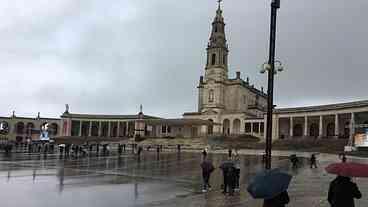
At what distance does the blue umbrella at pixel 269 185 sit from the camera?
21.7 feet

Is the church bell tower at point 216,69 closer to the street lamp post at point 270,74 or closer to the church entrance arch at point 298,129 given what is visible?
the church entrance arch at point 298,129

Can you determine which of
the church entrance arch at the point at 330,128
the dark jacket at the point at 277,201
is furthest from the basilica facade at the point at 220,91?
the dark jacket at the point at 277,201

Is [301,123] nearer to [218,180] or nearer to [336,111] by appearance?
[336,111]

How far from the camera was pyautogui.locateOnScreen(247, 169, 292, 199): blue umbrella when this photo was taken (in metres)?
6.63

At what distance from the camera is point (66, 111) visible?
121 meters

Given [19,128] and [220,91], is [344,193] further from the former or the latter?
[19,128]

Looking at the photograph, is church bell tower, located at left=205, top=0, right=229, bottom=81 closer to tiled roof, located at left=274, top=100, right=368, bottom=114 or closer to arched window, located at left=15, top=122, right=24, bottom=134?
tiled roof, located at left=274, top=100, right=368, bottom=114

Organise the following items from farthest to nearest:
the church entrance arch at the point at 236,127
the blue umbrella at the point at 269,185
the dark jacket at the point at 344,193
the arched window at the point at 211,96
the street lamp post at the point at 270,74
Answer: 1. the arched window at the point at 211,96
2. the church entrance arch at the point at 236,127
3. the street lamp post at the point at 270,74
4. the dark jacket at the point at 344,193
5. the blue umbrella at the point at 269,185

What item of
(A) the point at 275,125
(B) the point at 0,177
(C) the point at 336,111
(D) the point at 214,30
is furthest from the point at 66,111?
(B) the point at 0,177

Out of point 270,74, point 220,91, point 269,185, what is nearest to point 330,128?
point 220,91

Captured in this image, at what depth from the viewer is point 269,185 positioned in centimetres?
669

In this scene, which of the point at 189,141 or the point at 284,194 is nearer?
the point at 284,194

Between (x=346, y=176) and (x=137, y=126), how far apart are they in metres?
102

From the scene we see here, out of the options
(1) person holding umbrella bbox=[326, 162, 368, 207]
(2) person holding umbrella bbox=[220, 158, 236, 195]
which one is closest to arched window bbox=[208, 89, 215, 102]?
(2) person holding umbrella bbox=[220, 158, 236, 195]
